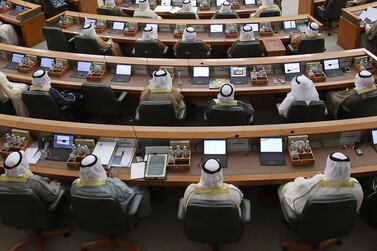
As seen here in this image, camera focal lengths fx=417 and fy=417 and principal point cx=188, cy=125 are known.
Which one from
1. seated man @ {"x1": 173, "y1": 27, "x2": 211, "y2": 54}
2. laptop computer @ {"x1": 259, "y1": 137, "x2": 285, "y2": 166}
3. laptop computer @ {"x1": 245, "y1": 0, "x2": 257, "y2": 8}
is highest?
seated man @ {"x1": 173, "y1": 27, "x2": 211, "y2": 54}

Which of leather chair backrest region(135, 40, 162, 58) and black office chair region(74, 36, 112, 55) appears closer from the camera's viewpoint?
leather chair backrest region(135, 40, 162, 58)

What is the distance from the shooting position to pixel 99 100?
15.9 feet

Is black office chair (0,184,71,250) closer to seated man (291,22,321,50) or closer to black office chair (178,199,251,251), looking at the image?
black office chair (178,199,251,251)

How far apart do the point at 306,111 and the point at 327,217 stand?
5.25 feet

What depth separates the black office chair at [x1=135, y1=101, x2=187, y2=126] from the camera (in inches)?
169

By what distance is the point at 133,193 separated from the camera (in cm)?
337

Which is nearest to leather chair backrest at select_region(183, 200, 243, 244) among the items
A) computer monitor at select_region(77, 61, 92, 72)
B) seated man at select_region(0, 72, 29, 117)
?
seated man at select_region(0, 72, 29, 117)

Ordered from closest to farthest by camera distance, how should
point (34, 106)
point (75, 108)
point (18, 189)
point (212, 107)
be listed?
point (18, 189) → point (212, 107) → point (34, 106) → point (75, 108)

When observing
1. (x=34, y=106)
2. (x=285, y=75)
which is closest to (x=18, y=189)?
(x=34, y=106)

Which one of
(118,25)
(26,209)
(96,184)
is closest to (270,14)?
(118,25)

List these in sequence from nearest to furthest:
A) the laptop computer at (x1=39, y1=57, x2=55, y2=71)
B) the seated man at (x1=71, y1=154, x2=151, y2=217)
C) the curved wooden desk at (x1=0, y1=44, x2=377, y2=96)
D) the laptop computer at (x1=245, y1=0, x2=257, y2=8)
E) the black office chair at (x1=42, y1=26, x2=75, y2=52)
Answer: the seated man at (x1=71, y1=154, x2=151, y2=217) → the curved wooden desk at (x1=0, y1=44, x2=377, y2=96) → the laptop computer at (x1=39, y1=57, x2=55, y2=71) → the black office chair at (x1=42, y1=26, x2=75, y2=52) → the laptop computer at (x1=245, y1=0, x2=257, y2=8)

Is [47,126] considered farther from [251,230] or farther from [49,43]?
[49,43]

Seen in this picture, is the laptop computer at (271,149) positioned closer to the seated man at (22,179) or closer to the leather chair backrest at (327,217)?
the leather chair backrest at (327,217)

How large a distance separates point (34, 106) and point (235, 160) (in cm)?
241
